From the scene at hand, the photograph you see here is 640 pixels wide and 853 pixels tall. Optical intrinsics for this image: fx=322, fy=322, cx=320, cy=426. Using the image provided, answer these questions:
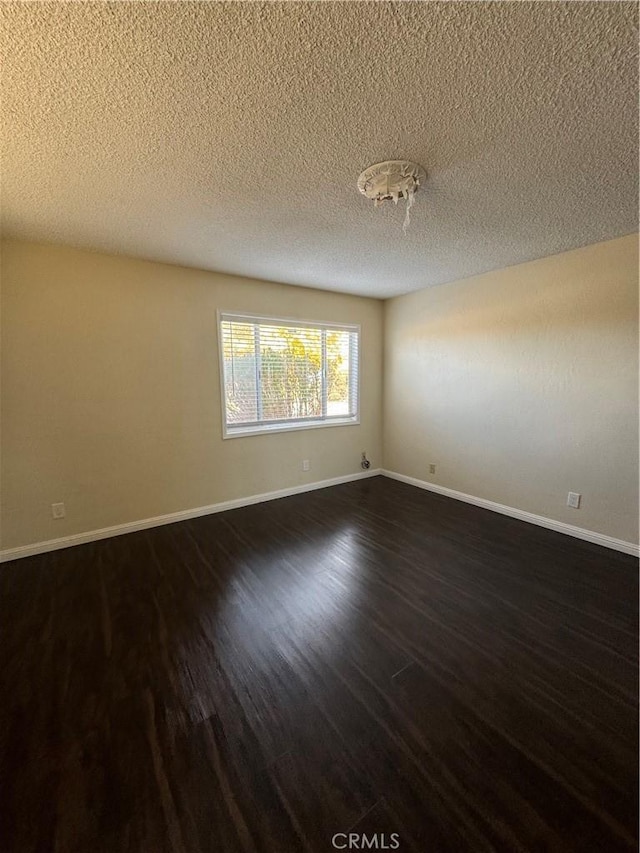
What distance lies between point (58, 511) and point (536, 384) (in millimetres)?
4260

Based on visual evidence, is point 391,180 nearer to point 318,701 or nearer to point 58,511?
point 318,701

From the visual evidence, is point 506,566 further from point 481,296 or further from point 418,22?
point 418,22

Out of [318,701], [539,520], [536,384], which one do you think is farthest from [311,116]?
[539,520]

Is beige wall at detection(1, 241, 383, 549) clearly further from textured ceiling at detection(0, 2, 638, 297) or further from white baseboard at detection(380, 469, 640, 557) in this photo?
white baseboard at detection(380, 469, 640, 557)

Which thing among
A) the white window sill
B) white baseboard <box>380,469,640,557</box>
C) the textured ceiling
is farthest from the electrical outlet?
white baseboard <box>380,469,640,557</box>

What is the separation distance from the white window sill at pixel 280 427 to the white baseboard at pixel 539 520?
114cm

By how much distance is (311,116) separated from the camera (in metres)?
1.26

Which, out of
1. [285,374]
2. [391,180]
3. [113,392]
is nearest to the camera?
[391,180]

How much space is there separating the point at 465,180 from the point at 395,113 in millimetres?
640

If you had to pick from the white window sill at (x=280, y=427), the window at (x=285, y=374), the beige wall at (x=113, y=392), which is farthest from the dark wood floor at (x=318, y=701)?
the window at (x=285, y=374)

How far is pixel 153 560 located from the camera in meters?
2.48

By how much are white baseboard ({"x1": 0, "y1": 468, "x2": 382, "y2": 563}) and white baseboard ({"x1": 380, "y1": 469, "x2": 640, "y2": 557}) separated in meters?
1.12

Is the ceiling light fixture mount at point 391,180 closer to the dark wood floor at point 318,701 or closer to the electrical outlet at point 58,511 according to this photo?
the dark wood floor at point 318,701

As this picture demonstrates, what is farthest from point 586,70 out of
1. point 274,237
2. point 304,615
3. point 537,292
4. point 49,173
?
point 304,615
